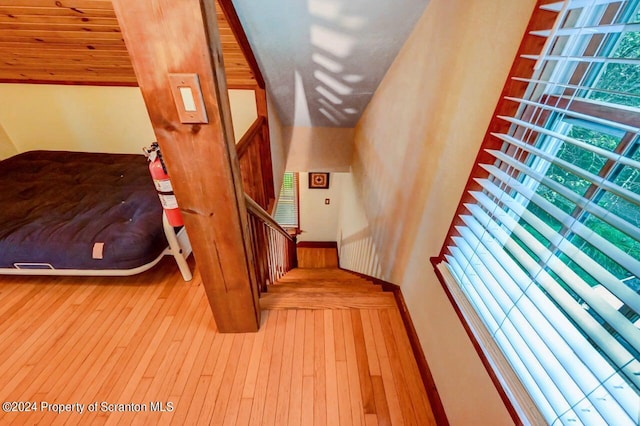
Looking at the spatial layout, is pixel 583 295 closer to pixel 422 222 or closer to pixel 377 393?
pixel 422 222

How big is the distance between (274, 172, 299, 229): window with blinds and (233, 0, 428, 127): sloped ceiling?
107 inches

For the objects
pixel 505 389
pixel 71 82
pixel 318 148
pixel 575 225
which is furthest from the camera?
pixel 318 148

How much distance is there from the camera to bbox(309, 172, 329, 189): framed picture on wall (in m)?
5.06

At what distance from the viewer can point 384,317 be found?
149cm

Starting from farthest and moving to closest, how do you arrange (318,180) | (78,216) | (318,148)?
(318,180)
(318,148)
(78,216)

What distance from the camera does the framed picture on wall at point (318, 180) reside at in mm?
5062

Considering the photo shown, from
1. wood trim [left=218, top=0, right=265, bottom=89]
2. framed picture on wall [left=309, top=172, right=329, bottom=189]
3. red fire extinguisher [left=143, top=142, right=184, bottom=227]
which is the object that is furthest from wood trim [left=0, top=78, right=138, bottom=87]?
framed picture on wall [left=309, top=172, right=329, bottom=189]

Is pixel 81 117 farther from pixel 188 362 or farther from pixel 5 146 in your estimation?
pixel 188 362

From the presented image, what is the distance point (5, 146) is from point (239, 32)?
11.5 feet

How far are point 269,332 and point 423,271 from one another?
90 centimetres

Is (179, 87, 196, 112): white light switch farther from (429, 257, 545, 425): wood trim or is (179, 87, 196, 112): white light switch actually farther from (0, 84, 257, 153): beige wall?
(0, 84, 257, 153): beige wall

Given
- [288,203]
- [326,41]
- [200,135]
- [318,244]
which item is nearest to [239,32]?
[326,41]

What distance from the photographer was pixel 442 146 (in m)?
1.14

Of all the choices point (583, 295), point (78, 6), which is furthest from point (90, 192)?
point (583, 295)
